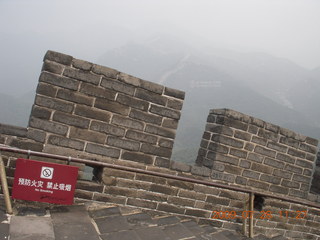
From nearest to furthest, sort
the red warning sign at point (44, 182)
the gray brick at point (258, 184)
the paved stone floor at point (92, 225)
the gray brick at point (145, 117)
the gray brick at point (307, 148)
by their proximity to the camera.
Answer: the paved stone floor at point (92, 225), the red warning sign at point (44, 182), the gray brick at point (145, 117), the gray brick at point (258, 184), the gray brick at point (307, 148)

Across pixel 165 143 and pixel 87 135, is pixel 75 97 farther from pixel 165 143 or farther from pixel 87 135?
pixel 165 143

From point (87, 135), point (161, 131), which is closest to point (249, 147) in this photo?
point (161, 131)

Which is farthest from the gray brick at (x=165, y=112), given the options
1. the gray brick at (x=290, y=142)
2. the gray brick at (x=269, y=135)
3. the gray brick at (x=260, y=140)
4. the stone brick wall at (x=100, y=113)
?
the gray brick at (x=290, y=142)

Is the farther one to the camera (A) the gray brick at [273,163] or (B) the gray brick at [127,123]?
(A) the gray brick at [273,163]

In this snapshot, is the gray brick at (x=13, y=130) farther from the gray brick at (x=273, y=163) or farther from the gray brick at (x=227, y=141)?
the gray brick at (x=273, y=163)

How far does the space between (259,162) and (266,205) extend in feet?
2.27

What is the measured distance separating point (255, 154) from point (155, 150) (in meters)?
1.56

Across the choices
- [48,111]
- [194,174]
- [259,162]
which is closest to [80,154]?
[48,111]

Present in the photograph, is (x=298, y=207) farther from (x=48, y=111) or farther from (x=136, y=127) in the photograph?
(x=48, y=111)

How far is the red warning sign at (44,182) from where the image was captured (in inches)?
105

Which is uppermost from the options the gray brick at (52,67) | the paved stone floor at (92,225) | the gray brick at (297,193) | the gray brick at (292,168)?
the gray brick at (52,67)

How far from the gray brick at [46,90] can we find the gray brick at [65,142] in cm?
47

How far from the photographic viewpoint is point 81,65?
2.90m

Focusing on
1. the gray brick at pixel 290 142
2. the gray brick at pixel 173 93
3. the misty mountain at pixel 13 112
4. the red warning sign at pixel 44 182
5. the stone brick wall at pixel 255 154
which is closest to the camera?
the red warning sign at pixel 44 182
